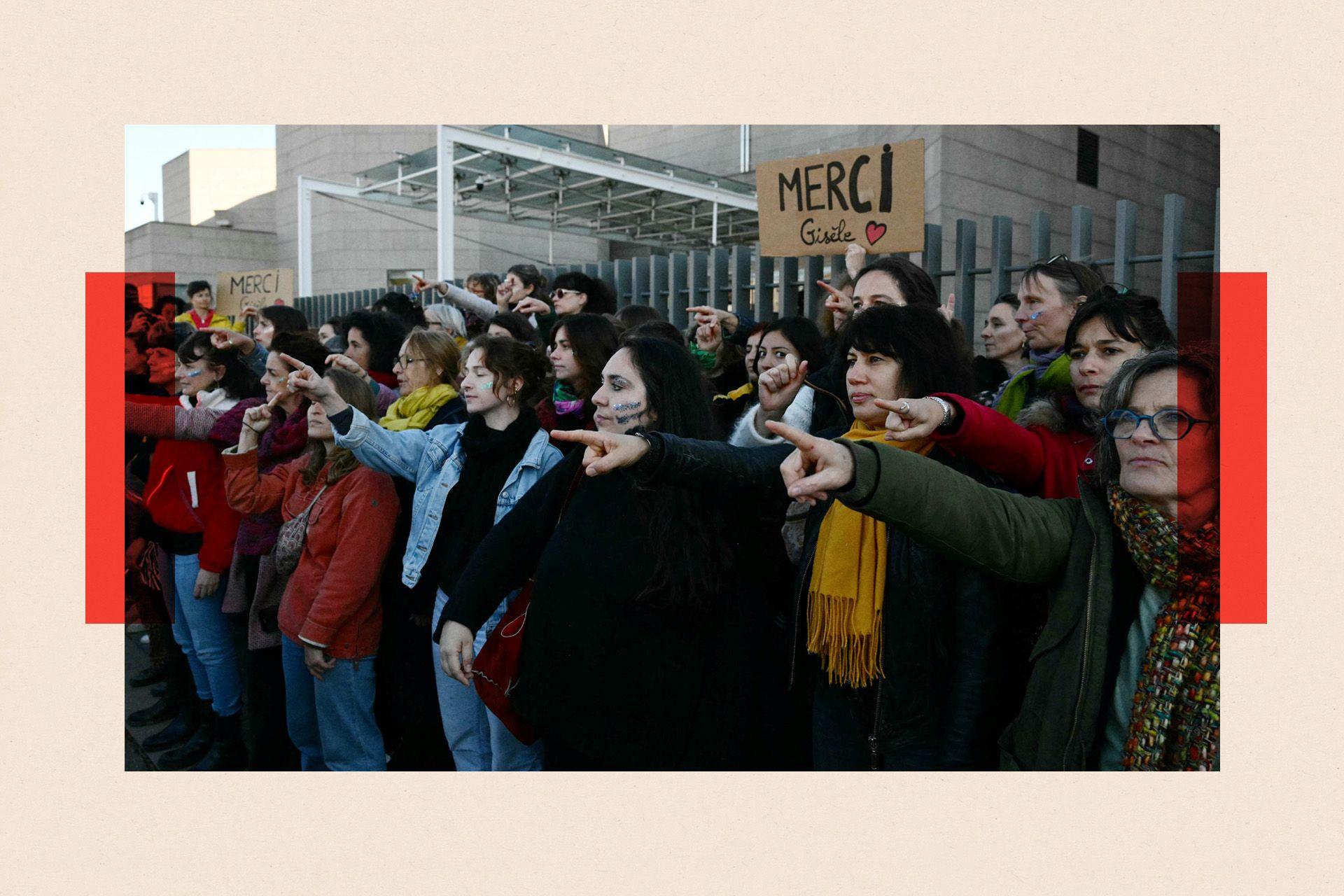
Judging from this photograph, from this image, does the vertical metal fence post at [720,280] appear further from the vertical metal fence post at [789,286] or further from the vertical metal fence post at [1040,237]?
the vertical metal fence post at [1040,237]

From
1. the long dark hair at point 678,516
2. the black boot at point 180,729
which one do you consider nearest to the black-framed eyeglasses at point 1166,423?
the long dark hair at point 678,516

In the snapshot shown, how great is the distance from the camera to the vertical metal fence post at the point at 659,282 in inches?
252

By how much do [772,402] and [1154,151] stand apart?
1162 centimetres

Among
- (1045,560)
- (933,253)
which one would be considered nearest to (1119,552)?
(1045,560)

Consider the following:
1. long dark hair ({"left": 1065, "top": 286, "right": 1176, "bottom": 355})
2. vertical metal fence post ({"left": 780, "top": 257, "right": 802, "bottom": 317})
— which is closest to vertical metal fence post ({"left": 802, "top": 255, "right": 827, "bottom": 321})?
vertical metal fence post ({"left": 780, "top": 257, "right": 802, "bottom": 317})

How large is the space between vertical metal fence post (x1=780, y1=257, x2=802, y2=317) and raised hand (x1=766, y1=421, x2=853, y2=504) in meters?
3.92

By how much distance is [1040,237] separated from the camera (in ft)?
14.4

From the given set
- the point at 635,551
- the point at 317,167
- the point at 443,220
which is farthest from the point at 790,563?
the point at 317,167

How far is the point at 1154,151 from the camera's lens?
1200 centimetres

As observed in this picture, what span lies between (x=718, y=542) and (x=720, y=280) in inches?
154

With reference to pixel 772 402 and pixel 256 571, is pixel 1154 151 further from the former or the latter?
pixel 256 571

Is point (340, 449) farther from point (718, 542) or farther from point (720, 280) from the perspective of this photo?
point (720, 280)

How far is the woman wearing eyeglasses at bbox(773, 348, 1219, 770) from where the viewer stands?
1.71 m

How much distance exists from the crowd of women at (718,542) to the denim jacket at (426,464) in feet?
0.03
